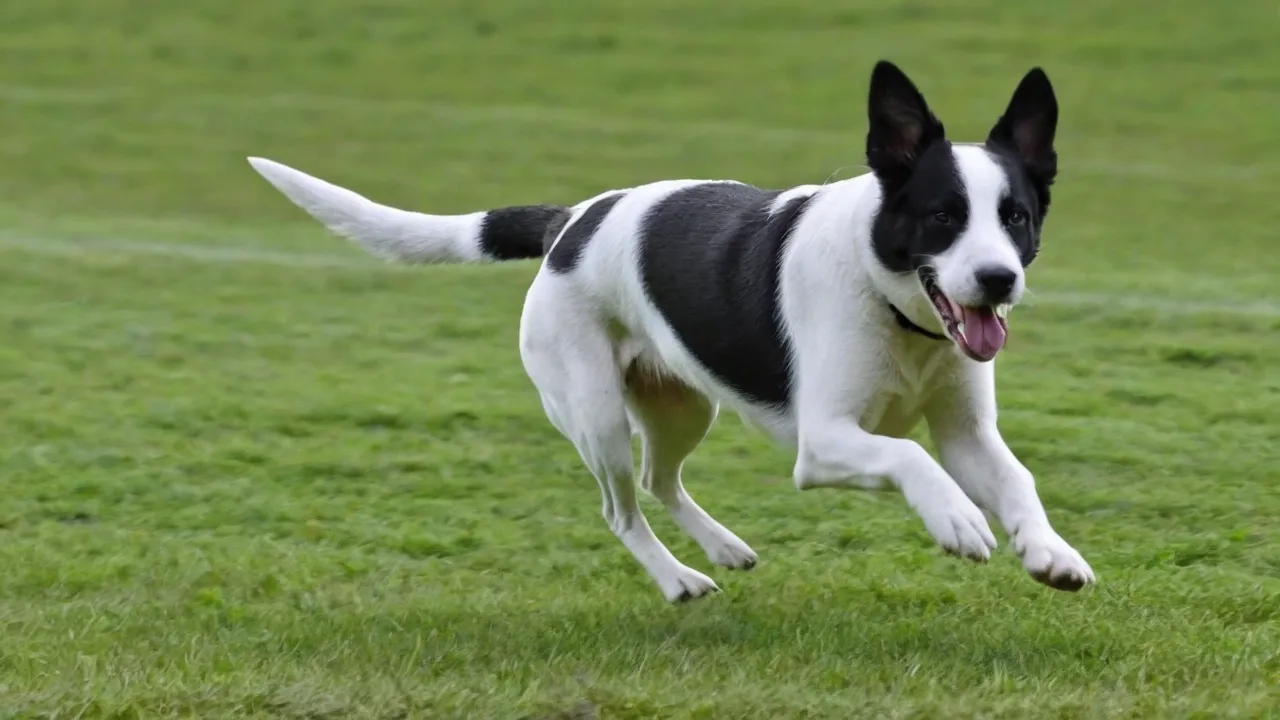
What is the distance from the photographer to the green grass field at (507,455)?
16.7ft

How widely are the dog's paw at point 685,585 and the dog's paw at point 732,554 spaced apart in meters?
0.18

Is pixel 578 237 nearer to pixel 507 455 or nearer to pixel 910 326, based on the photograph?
pixel 910 326

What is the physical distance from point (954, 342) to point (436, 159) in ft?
52.9

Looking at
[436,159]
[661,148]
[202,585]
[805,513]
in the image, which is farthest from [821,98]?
[202,585]

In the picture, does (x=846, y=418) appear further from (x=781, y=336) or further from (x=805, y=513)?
(x=805, y=513)

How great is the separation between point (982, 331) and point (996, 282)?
19cm

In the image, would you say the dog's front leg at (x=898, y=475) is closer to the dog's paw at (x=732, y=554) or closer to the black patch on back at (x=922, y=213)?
the black patch on back at (x=922, y=213)

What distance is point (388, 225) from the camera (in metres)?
6.64

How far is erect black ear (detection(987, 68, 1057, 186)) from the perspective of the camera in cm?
520

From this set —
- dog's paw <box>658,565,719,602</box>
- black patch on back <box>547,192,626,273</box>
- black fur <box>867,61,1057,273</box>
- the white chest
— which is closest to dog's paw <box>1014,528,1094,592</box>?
the white chest

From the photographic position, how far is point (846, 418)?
525 centimetres

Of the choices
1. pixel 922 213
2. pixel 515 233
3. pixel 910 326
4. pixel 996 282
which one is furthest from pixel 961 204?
pixel 515 233

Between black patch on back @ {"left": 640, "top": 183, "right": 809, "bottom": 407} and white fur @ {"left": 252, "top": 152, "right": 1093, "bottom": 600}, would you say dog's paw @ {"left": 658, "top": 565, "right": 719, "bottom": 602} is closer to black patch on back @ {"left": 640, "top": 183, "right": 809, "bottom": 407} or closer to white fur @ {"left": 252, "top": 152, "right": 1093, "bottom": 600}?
white fur @ {"left": 252, "top": 152, "right": 1093, "bottom": 600}

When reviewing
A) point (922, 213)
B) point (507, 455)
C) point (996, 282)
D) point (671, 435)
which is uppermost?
point (922, 213)
